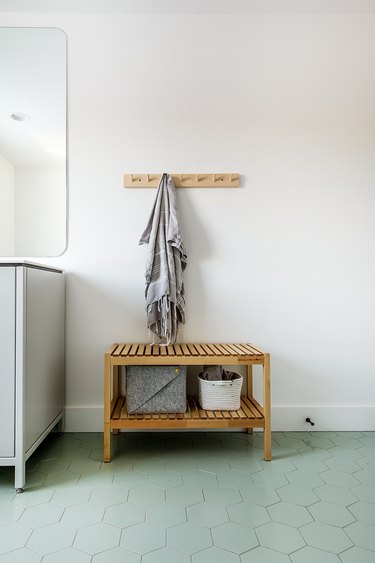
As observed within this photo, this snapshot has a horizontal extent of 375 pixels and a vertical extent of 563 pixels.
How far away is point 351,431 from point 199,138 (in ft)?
6.51

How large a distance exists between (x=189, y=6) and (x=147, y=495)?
2559 mm

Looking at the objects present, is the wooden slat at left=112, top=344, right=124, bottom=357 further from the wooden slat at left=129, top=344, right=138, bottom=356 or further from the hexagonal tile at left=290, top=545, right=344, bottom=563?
the hexagonal tile at left=290, top=545, right=344, bottom=563

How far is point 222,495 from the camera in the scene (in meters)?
1.39

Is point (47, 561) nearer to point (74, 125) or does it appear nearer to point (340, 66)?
point (74, 125)

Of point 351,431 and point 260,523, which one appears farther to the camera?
point 351,431

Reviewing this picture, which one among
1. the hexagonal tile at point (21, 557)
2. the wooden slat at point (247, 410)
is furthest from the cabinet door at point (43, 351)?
the wooden slat at point (247, 410)

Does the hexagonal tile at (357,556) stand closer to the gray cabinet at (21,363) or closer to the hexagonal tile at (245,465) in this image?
the hexagonal tile at (245,465)

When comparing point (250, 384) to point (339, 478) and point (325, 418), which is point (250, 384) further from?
point (339, 478)

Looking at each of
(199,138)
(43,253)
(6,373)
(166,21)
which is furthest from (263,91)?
(6,373)

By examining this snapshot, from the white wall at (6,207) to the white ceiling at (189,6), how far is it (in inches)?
35.5

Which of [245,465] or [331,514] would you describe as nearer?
[331,514]

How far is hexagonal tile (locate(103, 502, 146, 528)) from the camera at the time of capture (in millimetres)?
1218

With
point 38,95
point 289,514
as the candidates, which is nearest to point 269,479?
point 289,514

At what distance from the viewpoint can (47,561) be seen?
3.41 ft
